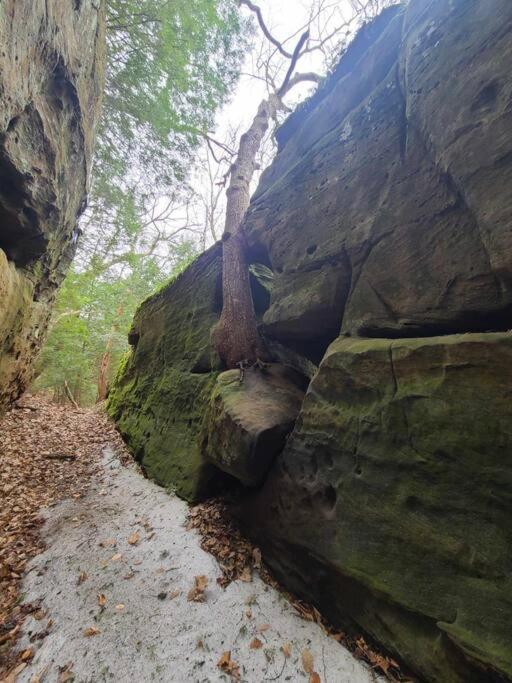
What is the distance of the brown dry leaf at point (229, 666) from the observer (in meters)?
2.77

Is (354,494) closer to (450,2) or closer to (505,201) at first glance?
(505,201)

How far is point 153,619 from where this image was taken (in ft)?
10.8

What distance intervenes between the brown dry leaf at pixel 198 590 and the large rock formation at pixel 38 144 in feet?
20.4

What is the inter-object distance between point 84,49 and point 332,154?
6053 mm

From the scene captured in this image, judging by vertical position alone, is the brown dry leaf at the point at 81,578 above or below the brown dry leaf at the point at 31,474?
below

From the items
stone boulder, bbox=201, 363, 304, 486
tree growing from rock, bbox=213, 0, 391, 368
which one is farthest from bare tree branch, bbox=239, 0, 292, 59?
stone boulder, bbox=201, 363, 304, 486

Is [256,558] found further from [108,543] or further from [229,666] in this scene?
[108,543]

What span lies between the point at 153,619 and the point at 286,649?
4.87ft

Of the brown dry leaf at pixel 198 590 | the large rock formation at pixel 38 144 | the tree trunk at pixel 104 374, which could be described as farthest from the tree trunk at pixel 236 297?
the tree trunk at pixel 104 374

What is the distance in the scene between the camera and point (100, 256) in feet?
52.6

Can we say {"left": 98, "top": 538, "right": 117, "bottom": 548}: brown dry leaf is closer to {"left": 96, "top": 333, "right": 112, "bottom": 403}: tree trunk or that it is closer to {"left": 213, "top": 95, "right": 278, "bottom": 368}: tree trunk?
{"left": 213, "top": 95, "right": 278, "bottom": 368}: tree trunk

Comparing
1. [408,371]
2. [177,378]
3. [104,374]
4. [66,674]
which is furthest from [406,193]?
[104,374]

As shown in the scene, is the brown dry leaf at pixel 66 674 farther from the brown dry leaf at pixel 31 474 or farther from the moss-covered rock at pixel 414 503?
the moss-covered rock at pixel 414 503

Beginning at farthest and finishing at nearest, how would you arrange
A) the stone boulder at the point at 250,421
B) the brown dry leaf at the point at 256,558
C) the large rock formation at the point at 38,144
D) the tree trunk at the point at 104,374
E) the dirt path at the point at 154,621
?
the tree trunk at the point at 104,374 → the large rock formation at the point at 38,144 → the stone boulder at the point at 250,421 → the brown dry leaf at the point at 256,558 → the dirt path at the point at 154,621
